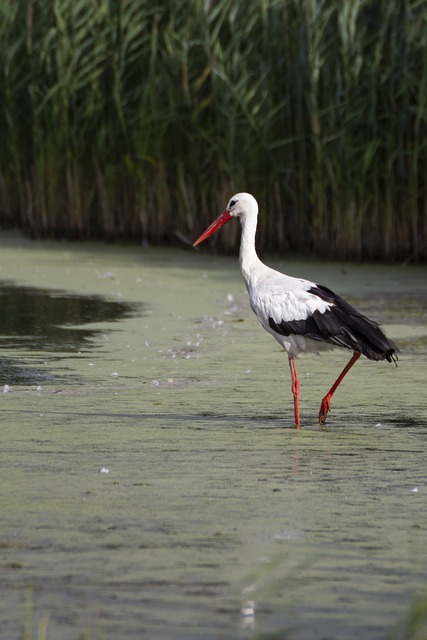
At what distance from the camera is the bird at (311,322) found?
6.08 metres

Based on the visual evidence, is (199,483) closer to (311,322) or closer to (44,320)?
(311,322)

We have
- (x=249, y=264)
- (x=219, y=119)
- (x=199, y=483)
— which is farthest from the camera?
(x=219, y=119)

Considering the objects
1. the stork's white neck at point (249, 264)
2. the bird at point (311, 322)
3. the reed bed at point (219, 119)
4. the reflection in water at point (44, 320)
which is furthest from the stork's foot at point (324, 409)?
the reed bed at point (219, 119)

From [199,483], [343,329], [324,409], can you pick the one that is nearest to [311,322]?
[343,329]

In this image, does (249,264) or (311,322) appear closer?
(311,322)

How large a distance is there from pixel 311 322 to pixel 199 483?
5.07ft

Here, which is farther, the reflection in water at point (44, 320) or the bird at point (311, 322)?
the reflection in water at point (44, 320)

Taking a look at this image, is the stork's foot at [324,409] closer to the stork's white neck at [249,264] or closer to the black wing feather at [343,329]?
the black wing feather at [343,329]

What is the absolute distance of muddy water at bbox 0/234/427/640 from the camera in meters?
3.60

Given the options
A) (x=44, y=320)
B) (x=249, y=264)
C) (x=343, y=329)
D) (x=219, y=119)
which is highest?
(x=219, y=119)

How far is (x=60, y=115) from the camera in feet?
43.6

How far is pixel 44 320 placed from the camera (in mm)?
9086

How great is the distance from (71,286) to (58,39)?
2.94 m

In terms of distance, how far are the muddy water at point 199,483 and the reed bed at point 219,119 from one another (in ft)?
8.67
